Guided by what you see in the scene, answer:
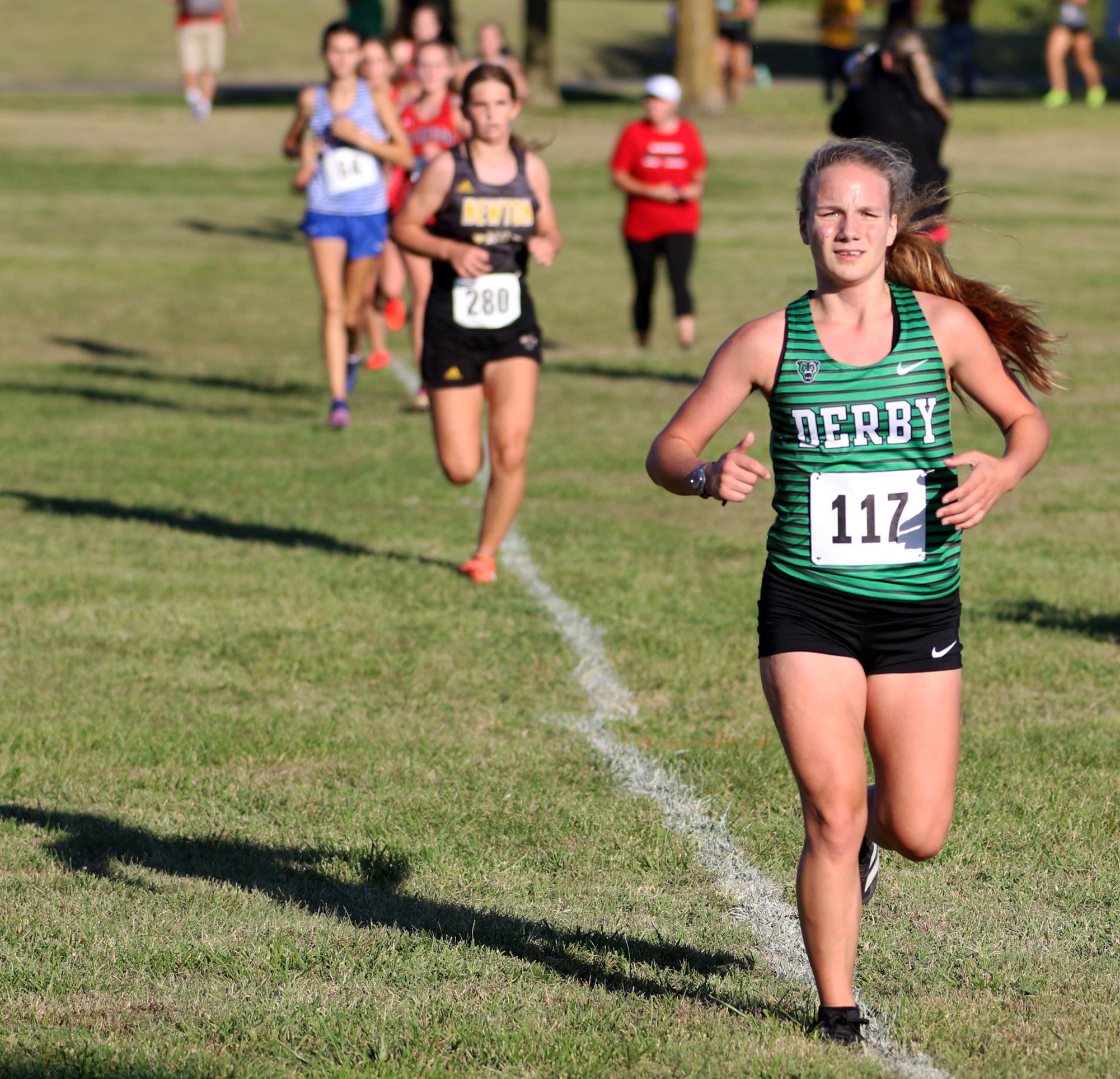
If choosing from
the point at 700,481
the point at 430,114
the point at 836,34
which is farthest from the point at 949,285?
the point at 836,34

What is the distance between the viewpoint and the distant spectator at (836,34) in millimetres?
40531

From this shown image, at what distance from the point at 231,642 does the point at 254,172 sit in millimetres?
25675

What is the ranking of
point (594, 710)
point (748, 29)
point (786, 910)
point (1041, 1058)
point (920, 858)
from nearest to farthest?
point (1041, 1058) < point (920, 858) < point (786, 910) < point (594, 710) < point (748, 29)

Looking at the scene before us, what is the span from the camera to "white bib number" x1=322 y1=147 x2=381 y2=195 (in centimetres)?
1223

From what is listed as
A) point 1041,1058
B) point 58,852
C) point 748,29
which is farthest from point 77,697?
point 748,29

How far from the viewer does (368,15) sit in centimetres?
2498

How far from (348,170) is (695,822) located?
753 centimetres

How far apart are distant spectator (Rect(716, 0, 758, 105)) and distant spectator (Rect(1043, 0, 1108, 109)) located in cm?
683

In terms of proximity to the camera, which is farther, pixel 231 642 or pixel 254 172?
pixel 254 172

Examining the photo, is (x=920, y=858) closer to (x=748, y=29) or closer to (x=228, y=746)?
(x=228, y=746)

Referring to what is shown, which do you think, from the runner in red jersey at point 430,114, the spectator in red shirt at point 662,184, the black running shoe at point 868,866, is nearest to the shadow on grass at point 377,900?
the black running shoe at point 868,866

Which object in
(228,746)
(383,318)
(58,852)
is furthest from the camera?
(383,318)

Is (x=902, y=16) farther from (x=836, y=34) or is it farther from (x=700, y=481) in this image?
(x=836, y=34)

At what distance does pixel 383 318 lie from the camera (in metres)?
16.4
